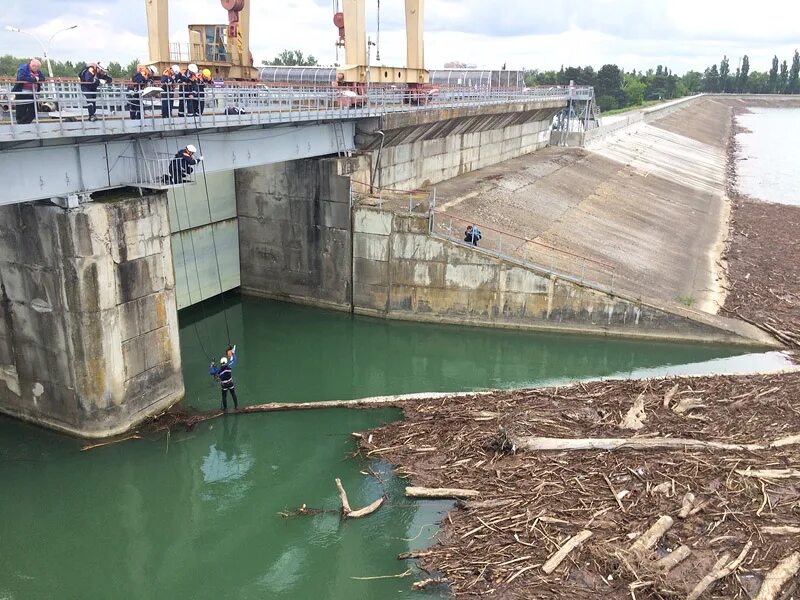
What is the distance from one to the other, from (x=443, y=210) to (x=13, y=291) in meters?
19.2

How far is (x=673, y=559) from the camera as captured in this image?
11.1 m

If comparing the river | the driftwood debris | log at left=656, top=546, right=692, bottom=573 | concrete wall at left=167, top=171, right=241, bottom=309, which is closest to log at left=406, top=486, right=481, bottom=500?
the driftwood debris

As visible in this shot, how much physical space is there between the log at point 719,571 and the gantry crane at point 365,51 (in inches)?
872

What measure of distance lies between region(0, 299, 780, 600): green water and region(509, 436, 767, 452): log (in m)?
2.42

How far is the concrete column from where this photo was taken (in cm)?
1598

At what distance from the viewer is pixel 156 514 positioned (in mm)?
15219

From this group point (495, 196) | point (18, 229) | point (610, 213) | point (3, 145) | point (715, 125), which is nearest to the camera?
point (3, 145)

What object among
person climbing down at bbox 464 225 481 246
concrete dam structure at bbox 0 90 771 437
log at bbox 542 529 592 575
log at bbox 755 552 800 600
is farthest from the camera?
person climbing down at bbox 464 225 481 246

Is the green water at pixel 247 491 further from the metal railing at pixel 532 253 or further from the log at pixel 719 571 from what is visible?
the log at pixel 719 571

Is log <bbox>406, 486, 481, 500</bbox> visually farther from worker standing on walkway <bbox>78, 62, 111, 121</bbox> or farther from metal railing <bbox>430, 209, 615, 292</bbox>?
metal railing <bbox>430, 209, 615, 292</bbox>

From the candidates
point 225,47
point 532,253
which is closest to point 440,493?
point 532,253

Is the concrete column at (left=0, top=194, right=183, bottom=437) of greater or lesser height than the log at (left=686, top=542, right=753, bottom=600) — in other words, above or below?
above

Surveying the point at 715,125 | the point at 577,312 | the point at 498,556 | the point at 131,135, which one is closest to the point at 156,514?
the point at 498,556

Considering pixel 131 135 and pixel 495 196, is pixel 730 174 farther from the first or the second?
pixel 131 135
